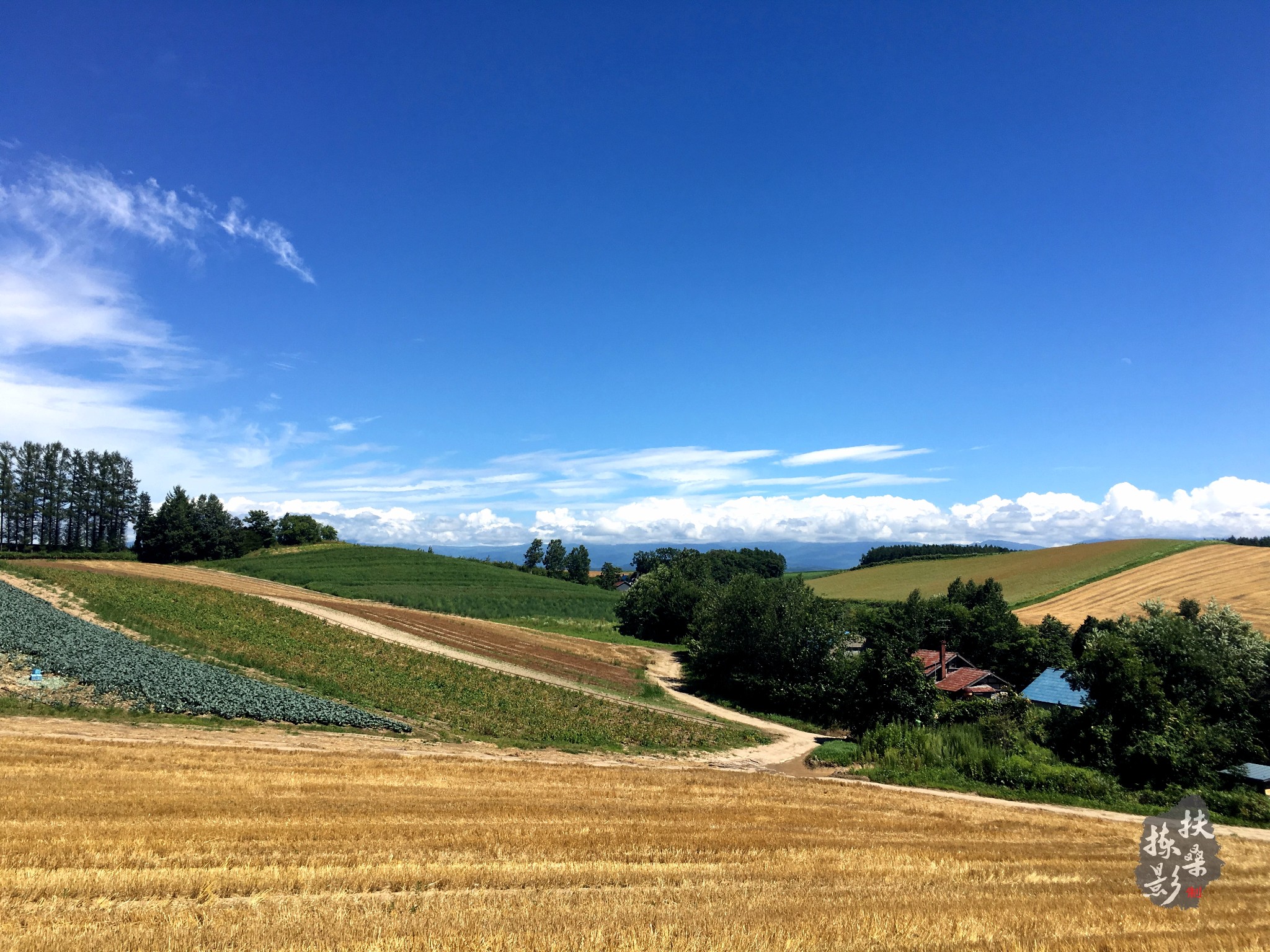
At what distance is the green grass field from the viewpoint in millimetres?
87438

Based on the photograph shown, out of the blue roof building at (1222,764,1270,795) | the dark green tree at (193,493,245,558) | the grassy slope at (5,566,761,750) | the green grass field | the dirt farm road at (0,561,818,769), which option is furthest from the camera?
the dark green tree at (193,493,245,558)

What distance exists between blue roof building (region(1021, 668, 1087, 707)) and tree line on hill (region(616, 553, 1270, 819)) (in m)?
5.98

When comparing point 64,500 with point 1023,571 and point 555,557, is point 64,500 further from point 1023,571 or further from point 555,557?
point 1023,571

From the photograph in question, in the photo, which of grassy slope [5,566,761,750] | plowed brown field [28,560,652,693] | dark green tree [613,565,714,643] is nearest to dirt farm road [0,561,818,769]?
plowed brown field [28,560,652,693]

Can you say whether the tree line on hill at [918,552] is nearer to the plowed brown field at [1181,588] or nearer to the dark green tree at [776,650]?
the plowed brown field at [1181,588]

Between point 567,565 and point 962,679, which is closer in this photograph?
point 962,679

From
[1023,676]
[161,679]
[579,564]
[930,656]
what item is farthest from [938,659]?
[579,564]

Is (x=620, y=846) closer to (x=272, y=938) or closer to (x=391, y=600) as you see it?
(x=272, y=938)

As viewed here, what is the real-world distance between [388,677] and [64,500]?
344 ft

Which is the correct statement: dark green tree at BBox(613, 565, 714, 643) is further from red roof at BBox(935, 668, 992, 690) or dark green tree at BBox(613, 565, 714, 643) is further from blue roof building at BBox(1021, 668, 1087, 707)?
blue roof building at BBox(1021, 668, 1087, 707)

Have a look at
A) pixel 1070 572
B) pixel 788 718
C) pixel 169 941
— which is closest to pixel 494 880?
pixel 169 941

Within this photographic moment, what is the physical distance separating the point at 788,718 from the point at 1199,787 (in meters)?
24.7

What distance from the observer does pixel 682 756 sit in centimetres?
3341

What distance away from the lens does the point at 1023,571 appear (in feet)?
374
